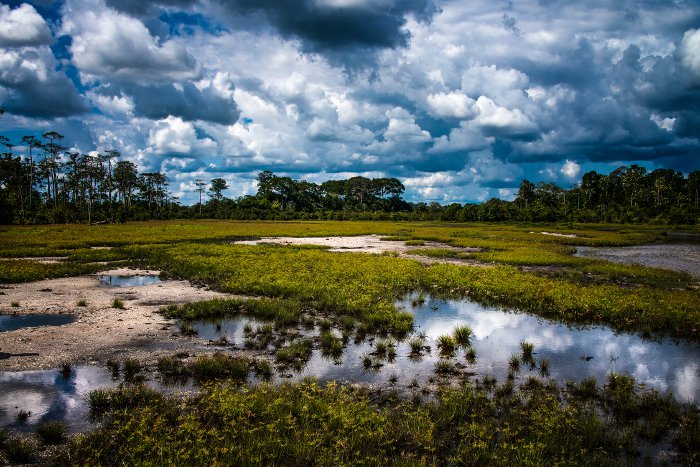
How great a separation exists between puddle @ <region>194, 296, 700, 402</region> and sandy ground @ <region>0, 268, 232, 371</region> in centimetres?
195

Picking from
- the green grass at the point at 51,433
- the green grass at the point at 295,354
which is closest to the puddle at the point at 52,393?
the green grass at the point at 51,433

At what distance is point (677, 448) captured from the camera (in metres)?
7.63

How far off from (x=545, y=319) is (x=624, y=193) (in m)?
141

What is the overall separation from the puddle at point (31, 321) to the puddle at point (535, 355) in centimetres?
511

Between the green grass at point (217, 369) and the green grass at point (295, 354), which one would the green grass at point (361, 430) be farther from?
the green grass at point (295, 354)

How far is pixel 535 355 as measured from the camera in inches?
500

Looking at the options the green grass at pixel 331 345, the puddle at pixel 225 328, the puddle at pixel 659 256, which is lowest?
the puddle at pixel 225 328

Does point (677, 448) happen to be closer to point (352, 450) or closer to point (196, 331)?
point (352, 450)

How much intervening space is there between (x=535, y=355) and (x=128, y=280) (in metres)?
22.9

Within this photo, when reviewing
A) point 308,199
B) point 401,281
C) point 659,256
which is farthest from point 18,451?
point 308,199

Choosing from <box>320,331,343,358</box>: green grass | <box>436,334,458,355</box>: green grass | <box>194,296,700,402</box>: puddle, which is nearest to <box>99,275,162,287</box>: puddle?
<box>194,296,700,402</box>: puddle

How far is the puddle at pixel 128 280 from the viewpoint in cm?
2361

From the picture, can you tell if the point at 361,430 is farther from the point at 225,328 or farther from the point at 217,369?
the point at 225,328

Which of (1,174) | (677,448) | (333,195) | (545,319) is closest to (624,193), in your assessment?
(333,195)
